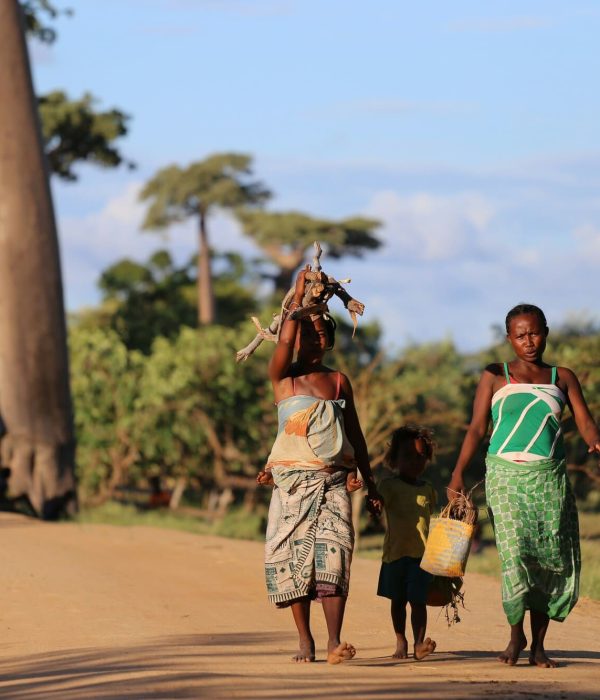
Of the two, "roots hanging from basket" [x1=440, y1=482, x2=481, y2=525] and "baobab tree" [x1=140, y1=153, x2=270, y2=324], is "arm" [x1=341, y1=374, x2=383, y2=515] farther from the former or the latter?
"baobab tree" [x1=140, y1=153, x2=270, y2=324]

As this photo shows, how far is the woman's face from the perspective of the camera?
22.3ft

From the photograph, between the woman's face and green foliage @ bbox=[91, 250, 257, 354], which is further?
green foliage @ bbox=[91, 250, 257, 354]

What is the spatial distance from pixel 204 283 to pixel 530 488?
1701 inches

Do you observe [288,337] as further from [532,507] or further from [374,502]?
[532,507]

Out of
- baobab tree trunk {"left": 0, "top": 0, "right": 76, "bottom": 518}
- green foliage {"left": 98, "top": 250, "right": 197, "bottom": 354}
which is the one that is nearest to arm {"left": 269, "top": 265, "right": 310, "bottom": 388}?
baobab tree trunk {"left": 0, "top": 0, "right": 76, "bottom": 518}

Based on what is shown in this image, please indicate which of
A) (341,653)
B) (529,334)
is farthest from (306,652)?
(529,334)

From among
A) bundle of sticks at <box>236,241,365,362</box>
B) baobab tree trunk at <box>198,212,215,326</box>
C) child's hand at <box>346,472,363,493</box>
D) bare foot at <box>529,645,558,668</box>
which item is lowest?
bare foot at <box>529,645,558,668</box>

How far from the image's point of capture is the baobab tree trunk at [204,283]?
155ft

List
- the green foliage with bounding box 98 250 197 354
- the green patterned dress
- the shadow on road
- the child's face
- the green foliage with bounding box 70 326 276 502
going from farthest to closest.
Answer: the green foliage with bounding box 98 250 197 354 < the green foliage with bounding box 70 326 276 502 < the child's face < the green patterned dress < the shadow on road

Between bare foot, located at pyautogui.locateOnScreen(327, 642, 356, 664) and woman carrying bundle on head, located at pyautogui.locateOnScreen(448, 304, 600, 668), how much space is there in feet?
2.58

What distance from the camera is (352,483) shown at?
6711mm

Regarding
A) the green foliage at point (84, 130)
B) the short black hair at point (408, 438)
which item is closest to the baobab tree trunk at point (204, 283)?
the green foliage at point (84, 130)

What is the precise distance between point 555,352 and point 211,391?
256 inches

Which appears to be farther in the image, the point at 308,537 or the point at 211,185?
the point at 211,185
